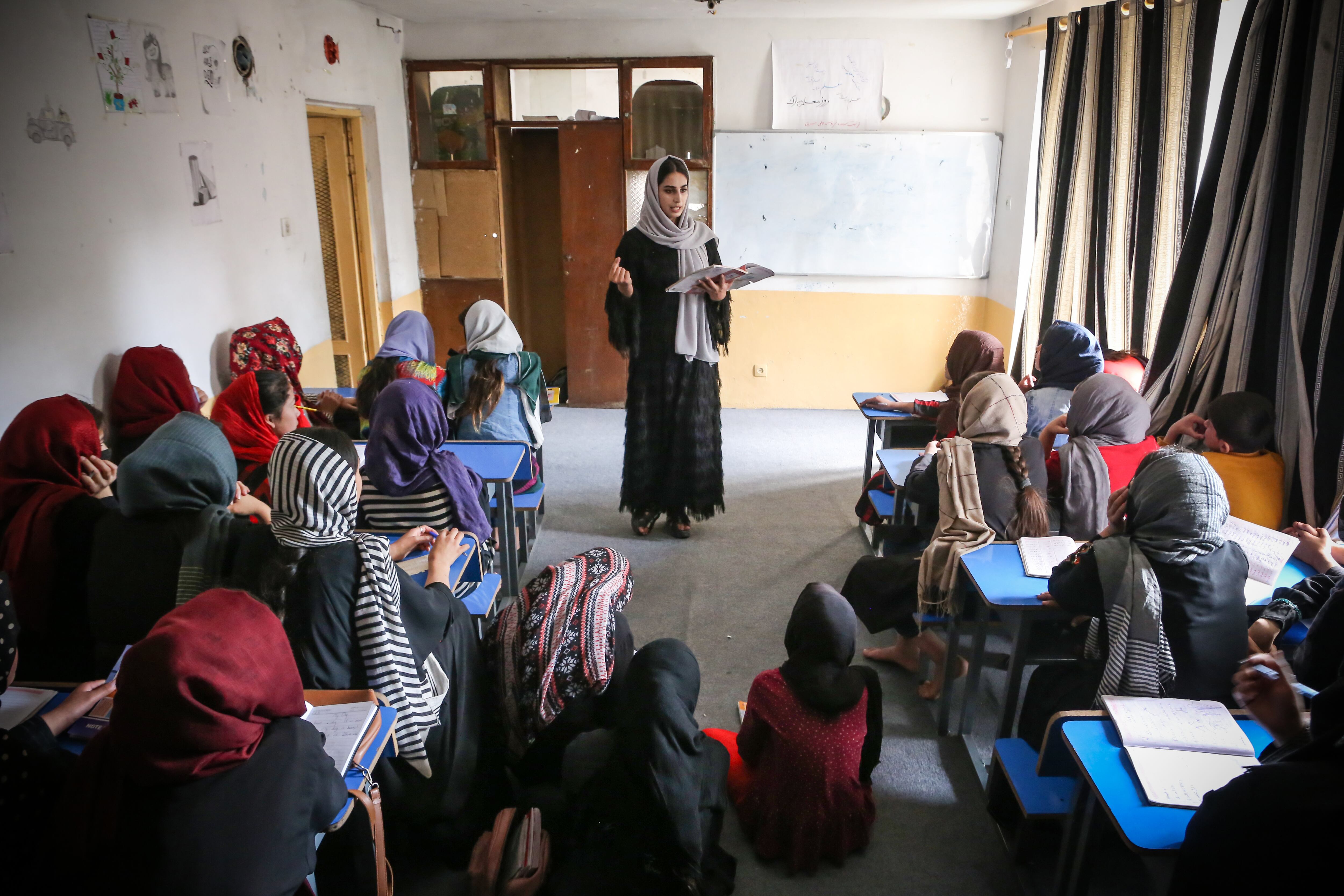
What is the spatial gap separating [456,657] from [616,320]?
208 cm

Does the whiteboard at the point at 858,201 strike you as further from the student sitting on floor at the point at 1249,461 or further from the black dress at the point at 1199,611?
the black dress at the point at 1199,611

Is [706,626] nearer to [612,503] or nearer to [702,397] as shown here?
[702,397]

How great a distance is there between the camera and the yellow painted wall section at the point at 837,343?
5.92 metres

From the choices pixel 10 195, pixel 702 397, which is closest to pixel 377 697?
pixel 10 195

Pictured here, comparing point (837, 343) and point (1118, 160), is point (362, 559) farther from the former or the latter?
point (837, 343)

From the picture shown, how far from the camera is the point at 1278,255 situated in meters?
2.76

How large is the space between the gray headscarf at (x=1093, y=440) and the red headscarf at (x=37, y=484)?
2.81m

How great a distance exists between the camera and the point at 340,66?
4707mm

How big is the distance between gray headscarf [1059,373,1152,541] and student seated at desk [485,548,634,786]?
1514 millimetres

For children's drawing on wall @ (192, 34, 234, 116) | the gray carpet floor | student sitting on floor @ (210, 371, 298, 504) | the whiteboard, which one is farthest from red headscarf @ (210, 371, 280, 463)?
the whiteboard

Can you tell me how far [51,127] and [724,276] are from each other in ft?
7.88

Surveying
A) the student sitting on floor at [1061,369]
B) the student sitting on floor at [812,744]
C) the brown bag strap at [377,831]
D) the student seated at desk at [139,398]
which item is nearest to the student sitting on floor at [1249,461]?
the student sitting on floor at [1061,369]

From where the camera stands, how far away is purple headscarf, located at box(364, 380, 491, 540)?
2.47 m

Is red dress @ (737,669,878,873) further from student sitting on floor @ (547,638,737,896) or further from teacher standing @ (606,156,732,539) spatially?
teacher standing @ (606,156,732,539)
